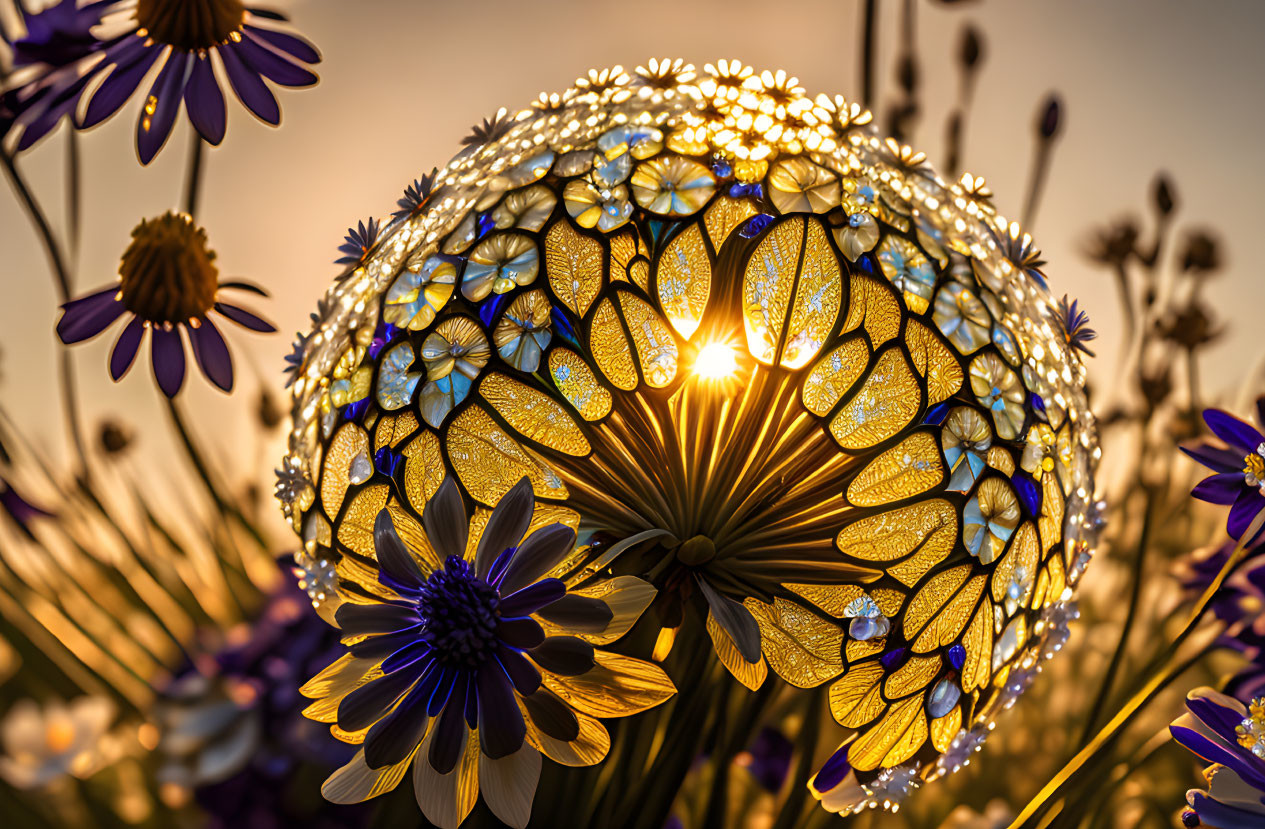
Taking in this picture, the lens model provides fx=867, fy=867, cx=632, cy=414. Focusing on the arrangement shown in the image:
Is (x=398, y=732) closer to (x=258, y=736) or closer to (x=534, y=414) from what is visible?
(x=534, y=414)

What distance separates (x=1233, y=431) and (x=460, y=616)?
13.8 inches

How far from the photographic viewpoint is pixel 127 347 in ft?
1.37

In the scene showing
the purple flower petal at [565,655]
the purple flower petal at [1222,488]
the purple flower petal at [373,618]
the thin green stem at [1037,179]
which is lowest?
the purple flower petal at [373,618]

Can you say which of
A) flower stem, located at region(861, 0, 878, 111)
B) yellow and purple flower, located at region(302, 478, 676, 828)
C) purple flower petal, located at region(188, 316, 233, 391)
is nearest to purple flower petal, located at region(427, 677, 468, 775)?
yellow and purple flower, located at region(302, 478, 676, 828)

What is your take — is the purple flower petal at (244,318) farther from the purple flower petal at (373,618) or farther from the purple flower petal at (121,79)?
the purple flower petal at (373,618)

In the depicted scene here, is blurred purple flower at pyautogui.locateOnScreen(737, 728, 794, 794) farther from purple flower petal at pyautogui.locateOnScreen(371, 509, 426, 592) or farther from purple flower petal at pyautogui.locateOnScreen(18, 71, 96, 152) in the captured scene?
purple flower petal at pyautogui.locateOnScreen(18, 71, 96, 152)

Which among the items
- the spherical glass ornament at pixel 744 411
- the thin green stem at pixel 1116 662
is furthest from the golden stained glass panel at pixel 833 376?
the thin green stem at pixel 1116 662

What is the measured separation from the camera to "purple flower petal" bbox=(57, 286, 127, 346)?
406mm

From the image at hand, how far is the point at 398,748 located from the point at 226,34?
33 cm

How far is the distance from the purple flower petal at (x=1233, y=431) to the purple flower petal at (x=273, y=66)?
434mm

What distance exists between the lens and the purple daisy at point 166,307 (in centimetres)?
40

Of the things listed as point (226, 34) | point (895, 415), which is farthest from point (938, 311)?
point (226, 34)

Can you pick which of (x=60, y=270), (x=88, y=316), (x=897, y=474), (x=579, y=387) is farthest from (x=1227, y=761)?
(x=60, y=270)

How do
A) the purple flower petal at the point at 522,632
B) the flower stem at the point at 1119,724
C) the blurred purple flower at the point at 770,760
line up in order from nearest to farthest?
the purple flower petal at the point at 522,632, the flower stem at the point at 1119,724, the blurred purple flower at the point at 770,760
